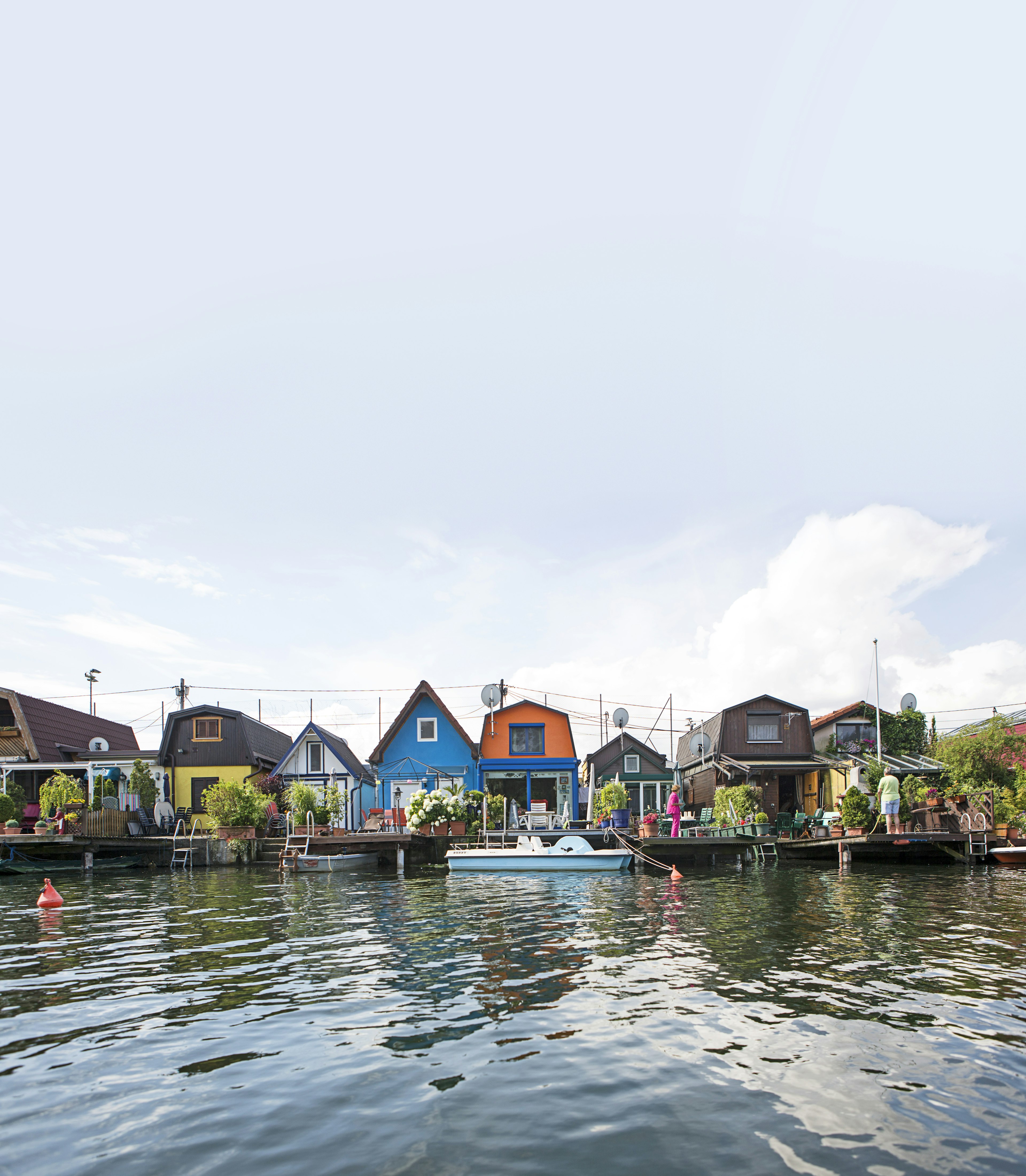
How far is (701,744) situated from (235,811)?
2954 centimetres

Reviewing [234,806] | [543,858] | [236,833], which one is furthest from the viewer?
[234,806]

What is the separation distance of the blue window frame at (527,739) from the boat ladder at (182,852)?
1912 cm

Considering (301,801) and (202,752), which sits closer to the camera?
(301,801)

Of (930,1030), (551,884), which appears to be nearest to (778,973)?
(930,1030)

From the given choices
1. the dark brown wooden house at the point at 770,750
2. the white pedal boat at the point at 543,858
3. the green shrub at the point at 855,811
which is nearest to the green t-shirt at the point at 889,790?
the green shrub at the point at 855,811

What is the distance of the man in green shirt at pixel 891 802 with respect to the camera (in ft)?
105

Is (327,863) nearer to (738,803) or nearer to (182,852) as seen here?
(182,852)

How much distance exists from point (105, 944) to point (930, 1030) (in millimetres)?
13099

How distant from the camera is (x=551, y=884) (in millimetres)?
26312

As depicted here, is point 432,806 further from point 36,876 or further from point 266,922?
point 266,922

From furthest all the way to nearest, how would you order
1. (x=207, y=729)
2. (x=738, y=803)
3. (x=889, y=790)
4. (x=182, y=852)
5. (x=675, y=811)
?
(x=207, y=729), (x=738, y=803), (x=182, y=852), (x=675, y=811), (x=889, y=790)

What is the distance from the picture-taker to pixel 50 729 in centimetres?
5075

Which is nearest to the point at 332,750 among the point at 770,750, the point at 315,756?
the point at 315,756

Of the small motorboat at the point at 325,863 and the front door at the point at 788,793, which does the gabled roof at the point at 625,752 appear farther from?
the small motorboat at the point at 325,863
